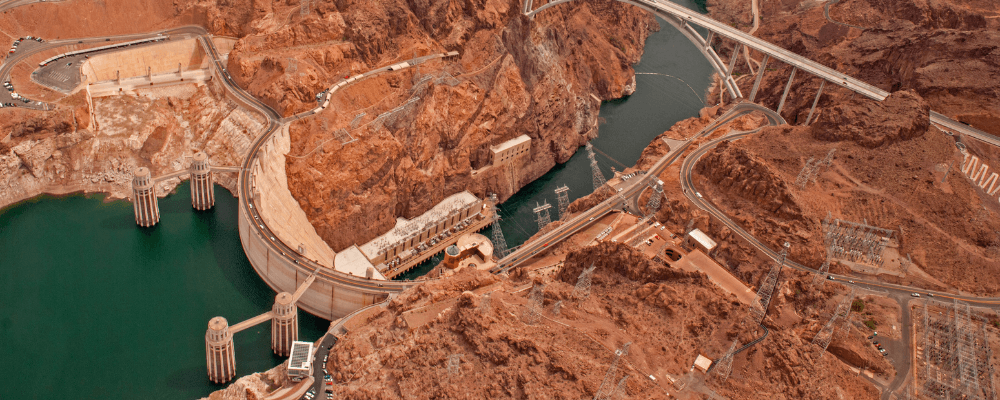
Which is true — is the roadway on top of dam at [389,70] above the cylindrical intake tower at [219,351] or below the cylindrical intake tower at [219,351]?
above

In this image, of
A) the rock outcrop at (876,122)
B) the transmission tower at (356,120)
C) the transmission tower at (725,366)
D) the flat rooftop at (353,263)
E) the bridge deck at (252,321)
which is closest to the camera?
the transmission tower at (725,366)

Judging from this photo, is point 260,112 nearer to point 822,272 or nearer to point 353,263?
point 353,263

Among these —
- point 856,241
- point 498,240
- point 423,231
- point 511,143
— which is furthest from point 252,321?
point 856,241

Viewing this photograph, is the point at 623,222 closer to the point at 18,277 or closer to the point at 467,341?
the point at 467,341

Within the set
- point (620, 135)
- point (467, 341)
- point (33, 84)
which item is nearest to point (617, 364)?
point (467, 341)

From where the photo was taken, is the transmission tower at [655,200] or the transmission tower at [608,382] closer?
the transmission tower at [608,382]

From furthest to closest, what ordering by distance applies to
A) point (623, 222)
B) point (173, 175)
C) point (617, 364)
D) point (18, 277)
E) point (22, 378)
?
point (173, 175), point (623, 222), point (18, 277), point (22, 378), point (617, 364)

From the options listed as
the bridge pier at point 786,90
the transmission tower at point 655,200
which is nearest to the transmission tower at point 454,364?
the transmission tower at point 655,200

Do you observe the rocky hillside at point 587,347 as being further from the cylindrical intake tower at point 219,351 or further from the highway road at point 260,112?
the highway road at point 260,112
